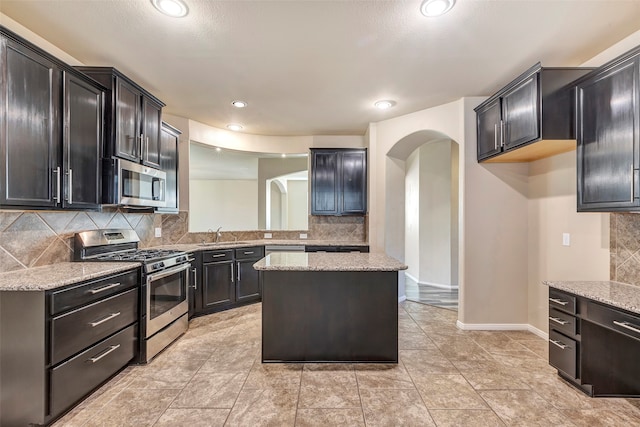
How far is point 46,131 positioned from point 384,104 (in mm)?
3258

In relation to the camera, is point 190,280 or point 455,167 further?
point 455,167

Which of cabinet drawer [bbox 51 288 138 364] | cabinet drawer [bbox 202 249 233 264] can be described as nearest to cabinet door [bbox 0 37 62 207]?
cabinet drawer [bbox 51 288 138 364]

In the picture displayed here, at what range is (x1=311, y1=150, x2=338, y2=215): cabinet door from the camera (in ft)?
16.0

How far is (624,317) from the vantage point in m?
1.84

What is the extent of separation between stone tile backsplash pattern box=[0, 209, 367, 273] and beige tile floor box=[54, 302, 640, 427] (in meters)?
1.14

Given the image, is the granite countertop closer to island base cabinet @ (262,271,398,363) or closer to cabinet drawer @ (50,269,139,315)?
island base cabinet @ (262,271,398,363)

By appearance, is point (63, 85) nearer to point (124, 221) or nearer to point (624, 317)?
point (124, 221)

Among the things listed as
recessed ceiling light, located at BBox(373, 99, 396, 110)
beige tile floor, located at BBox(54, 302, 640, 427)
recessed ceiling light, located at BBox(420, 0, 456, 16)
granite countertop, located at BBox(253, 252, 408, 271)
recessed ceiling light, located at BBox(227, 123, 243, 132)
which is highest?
recessed ceiling light, located at BBox(227, 123, 243, 132)

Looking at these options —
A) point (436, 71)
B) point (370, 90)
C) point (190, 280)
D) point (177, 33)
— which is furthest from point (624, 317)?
point (190, 280)

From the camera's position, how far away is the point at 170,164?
3668 mm

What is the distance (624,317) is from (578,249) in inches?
43.8

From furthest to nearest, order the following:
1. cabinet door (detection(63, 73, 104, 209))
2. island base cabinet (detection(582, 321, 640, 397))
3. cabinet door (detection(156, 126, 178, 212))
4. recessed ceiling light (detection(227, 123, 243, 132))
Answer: recessed ceiling light (detection(227, 123, 243, 132)), cabinet door (detection(156, 126, 178, 212)), cabinet door (detection(63, 73, 104, 209)), island base cabinet (detection(582, 321, 640, 397))

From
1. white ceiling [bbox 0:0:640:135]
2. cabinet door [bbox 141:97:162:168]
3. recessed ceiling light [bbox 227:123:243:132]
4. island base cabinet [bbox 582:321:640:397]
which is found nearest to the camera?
white ceiling [bbox 0:0:640:135]

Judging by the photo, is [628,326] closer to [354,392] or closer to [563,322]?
[563,322]
